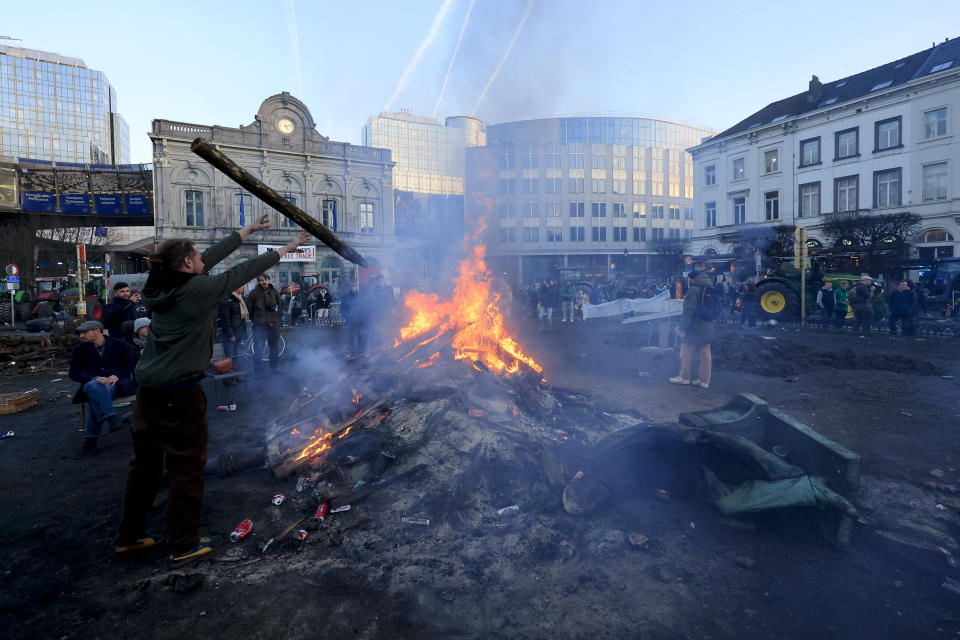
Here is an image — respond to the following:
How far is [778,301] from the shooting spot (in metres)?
17.9

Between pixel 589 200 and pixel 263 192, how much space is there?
54.9m

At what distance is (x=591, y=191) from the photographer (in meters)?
55.8

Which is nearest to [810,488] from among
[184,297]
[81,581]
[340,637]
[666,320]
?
[340,637]

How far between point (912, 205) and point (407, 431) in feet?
108

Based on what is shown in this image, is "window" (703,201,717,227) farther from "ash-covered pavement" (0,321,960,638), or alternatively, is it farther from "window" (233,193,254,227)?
"ash-covered pavement" (0,321,960,638)

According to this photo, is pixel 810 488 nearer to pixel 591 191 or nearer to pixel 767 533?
pixel 767 533

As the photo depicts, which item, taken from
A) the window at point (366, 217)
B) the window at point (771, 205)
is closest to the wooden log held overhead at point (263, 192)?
the window at point (366, 217)

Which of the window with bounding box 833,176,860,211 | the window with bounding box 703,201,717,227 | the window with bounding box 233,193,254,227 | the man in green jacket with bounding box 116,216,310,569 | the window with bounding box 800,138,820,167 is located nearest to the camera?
the man in green jacket with bounding box 116,216,310,569

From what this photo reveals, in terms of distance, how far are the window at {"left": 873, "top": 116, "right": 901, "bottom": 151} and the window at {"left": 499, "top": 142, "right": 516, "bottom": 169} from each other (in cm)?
2641

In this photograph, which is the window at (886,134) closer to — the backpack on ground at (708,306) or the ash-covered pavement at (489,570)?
the backpack on ground at (708,306)

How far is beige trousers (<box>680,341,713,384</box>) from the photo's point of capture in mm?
8398

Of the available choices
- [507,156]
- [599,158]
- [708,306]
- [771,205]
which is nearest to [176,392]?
[708,306]

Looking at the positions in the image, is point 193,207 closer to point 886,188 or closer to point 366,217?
point 366,217

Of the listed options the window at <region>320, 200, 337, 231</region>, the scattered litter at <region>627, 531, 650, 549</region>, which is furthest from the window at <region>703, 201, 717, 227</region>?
the scattered litter at <region>627, 531, 650, 549</region>
